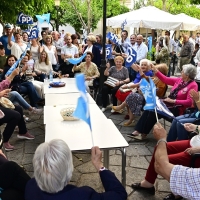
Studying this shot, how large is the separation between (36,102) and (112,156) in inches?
105

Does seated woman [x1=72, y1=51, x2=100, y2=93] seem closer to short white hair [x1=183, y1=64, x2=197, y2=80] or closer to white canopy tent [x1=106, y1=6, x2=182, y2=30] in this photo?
short white hair [x1=183, y1=64, x2=197, y2=80]

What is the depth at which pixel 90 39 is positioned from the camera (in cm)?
729

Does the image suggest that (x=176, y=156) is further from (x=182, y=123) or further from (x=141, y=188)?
(x=182, y=123)

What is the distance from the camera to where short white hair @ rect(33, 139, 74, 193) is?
1.59 meters

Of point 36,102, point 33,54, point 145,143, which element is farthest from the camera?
point 33,54

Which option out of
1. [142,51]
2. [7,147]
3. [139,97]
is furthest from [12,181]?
[142,51]

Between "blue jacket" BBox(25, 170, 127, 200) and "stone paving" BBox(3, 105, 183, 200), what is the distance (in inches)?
46.8

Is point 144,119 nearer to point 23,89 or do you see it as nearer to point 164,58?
point 23,89

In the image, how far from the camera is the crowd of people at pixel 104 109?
1.65 metres

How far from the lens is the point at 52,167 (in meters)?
1.59

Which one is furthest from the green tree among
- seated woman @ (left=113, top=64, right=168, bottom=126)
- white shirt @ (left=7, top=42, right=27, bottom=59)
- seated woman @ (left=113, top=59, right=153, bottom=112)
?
seated woman @ (left=113, top=64, right=168, bottom=126)

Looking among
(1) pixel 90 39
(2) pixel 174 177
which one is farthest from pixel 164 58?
(2) pixel 174 177

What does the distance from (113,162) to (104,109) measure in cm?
238

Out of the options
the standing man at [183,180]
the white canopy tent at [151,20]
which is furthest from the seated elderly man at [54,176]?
the white canopy tent at [151,20]
